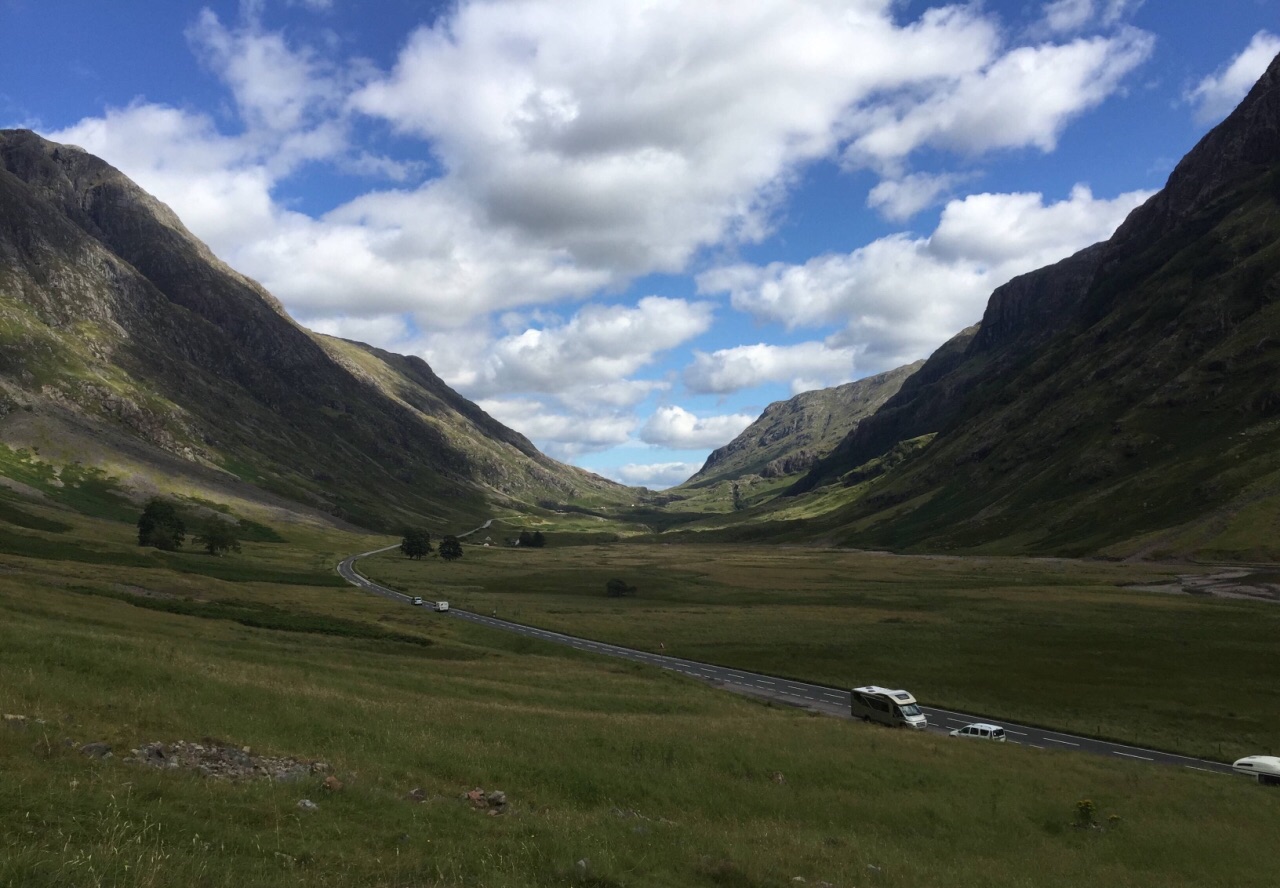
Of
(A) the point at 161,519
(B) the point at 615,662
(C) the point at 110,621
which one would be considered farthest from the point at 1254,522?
(A) the point at 161,519

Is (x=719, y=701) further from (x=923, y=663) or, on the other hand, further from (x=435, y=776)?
(x=435, y=776)

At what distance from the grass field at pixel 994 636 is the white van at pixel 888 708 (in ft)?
36.2

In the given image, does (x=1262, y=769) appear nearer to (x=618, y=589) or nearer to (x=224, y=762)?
(x=224, y=762)

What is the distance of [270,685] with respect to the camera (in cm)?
2989

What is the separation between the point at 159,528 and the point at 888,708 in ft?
452

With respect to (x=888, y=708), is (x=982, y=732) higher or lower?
lower

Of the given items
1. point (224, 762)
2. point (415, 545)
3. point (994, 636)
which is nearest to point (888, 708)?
point (994, 636)

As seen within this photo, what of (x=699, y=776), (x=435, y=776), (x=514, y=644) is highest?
(x=435, y=776)

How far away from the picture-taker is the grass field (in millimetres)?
52469

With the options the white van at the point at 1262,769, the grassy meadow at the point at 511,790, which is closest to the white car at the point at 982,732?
the grassy meadow at the point at 511,790

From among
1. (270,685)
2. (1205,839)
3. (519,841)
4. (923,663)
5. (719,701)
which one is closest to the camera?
(519,841)

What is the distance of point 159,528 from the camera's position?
132 m

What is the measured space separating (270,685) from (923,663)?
193 ft

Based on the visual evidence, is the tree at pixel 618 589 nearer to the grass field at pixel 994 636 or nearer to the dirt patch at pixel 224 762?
the grass field at pixel 994 636
